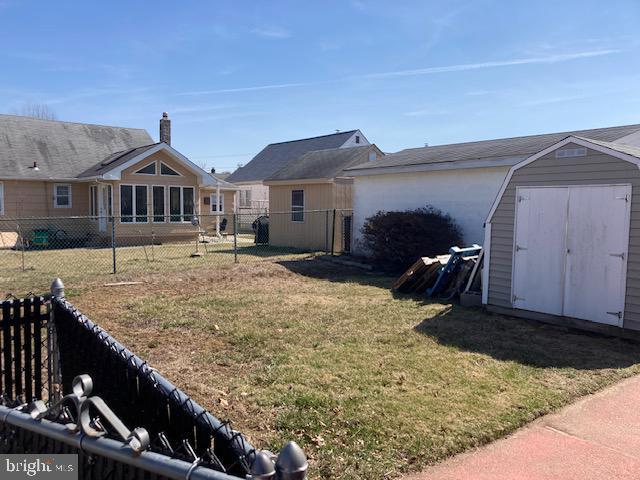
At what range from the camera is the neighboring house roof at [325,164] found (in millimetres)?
19109

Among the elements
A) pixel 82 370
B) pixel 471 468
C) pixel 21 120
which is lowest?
pixel 471 468

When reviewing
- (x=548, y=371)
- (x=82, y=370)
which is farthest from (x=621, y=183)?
(x=82, y=370)

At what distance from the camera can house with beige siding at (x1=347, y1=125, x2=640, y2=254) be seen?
12742 millimetres

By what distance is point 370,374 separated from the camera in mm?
5504

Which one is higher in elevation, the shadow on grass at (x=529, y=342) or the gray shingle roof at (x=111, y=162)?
the gray shingle roof at (x=111, y=162)

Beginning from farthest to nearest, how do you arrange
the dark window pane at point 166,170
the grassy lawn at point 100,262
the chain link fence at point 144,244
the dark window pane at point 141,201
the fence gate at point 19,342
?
the dark window pane at point 166,170
the dark window pane at point 141,201
the chain link fence at point 144,244
the grassy lawn at point 100,262
the fence gate at point 19,342

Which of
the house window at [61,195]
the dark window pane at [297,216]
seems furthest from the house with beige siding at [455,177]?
the house window at [61,195]

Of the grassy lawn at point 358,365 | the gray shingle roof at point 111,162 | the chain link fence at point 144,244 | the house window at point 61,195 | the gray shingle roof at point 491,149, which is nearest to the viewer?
the grassy lawn at point 358,365

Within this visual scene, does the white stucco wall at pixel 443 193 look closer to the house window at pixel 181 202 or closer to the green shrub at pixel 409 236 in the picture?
the green shrub at pixel 409 236

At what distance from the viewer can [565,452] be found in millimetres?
3893

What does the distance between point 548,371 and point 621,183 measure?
10.9ft

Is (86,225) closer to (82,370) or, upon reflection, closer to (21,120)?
(21,120)

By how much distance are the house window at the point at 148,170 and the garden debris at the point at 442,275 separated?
14.0 m

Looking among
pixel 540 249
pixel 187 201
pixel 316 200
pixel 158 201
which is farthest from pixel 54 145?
pixel 540 249
